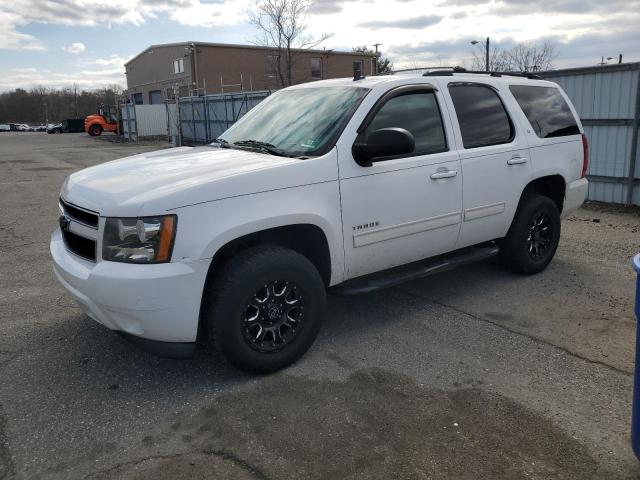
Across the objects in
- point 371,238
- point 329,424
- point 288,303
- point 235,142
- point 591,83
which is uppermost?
point 591,83

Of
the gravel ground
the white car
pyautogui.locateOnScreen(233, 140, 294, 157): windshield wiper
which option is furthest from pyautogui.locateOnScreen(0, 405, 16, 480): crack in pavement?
pyautogui.locateOnScreen(233, 140, 294, 157): windshield wiper

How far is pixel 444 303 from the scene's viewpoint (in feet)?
16.4

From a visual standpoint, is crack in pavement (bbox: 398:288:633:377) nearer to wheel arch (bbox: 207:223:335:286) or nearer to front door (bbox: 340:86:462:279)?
front door (bbox: 340:86:462:279)

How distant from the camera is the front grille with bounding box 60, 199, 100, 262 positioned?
3369mm

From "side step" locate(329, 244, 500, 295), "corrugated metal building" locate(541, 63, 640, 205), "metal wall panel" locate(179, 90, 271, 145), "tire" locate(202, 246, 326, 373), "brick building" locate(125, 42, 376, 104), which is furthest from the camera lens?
"brick building" locate(125, 42, 376, 104)

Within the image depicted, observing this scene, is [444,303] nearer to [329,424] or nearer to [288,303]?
[288,303]

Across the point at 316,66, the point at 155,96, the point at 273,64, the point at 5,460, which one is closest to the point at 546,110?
the point at 5,460

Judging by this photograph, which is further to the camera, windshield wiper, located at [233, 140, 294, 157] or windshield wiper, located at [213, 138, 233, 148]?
windshield wiper, located at [213, 138, 233, 148]

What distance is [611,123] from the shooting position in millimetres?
9336

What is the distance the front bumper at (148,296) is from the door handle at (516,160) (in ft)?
10.1

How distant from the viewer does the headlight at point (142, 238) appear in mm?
3133

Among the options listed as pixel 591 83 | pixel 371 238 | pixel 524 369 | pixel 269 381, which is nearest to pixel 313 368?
pixel 269 381

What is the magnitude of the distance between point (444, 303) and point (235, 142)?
7.59 feet

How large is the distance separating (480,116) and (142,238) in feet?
10.5
